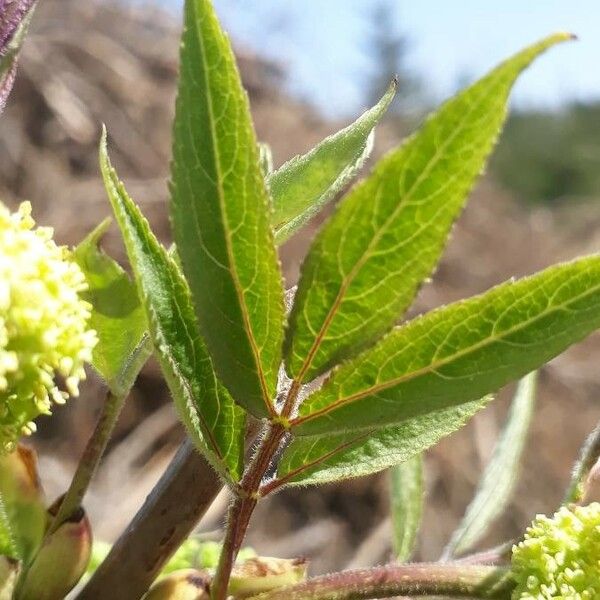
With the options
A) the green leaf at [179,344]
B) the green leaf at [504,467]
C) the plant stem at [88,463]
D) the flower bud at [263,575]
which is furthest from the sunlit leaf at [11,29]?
the green leaf at [504,467]

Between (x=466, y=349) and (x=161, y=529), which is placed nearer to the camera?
(x=466, y=349)

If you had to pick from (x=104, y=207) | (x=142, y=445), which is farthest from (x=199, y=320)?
(x=104, y=207)

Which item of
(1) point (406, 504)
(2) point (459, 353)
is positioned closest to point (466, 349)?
(2) point (459, 353)

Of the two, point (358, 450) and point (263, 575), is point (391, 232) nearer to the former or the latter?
point (358, 450)

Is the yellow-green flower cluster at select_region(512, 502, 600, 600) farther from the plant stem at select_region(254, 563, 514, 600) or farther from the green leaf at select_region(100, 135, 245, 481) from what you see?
the green leaf at select_region(100, 135, 245, 481)

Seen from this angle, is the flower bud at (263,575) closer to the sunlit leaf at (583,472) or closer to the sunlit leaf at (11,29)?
the sunlit leaf at (583,472)

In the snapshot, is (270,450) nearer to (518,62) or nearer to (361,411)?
(361,411)
